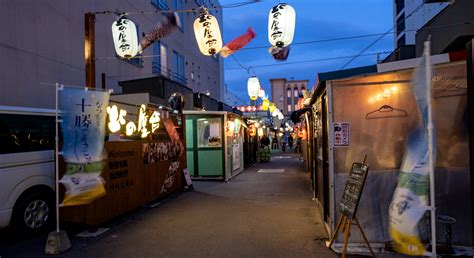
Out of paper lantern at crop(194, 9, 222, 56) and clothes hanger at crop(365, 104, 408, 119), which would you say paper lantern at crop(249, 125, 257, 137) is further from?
clothes hanger at crop(365, 104, 408, 119)

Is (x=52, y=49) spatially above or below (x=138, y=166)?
above

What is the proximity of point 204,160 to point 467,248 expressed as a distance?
11.6m

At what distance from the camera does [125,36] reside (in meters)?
11.3

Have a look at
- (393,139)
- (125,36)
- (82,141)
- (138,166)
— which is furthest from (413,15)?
(82,141)

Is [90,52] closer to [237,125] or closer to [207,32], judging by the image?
[207,32]

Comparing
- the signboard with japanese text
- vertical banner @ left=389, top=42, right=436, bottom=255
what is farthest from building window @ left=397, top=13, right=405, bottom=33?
vertical banner @ left=389, top=42, right=436, bottom=255

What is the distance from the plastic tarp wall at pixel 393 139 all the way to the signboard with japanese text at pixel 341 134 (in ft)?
0.17

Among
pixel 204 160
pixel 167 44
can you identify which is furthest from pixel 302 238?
pixel 167 44

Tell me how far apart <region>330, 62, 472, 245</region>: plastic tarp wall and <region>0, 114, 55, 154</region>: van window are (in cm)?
564

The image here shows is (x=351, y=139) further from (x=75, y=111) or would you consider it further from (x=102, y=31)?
(x=102, y=31)

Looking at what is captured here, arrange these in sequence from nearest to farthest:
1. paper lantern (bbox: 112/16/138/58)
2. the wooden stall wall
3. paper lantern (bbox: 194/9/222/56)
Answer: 1. the wooden stall wall
2. paper lantern (bbox: 194/9/222/56)
3. paper lantern (bbox: 112/16/138/58)

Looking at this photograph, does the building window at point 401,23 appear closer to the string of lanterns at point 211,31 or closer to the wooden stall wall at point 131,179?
the string of lanterns at point 211,31

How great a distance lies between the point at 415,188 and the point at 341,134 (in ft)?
5.42

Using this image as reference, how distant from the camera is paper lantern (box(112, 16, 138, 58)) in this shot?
1130 centimetres
